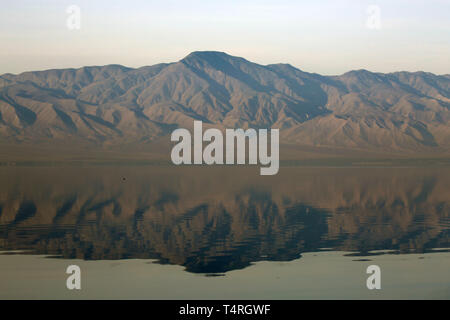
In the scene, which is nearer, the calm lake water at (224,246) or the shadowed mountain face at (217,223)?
the calm lake water at (224,246)

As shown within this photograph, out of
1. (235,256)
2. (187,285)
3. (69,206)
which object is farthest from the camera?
(69,206)

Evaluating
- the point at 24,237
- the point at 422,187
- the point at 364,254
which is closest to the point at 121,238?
the point at 24,237

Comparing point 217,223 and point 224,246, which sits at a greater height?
point 217,223

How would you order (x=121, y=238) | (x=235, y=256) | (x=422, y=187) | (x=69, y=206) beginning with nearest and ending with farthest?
(x=235, y=256)
(x=121, y=238)
(x=69, y=206)
(x=422, y=187)

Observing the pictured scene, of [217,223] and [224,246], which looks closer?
[224,246]
